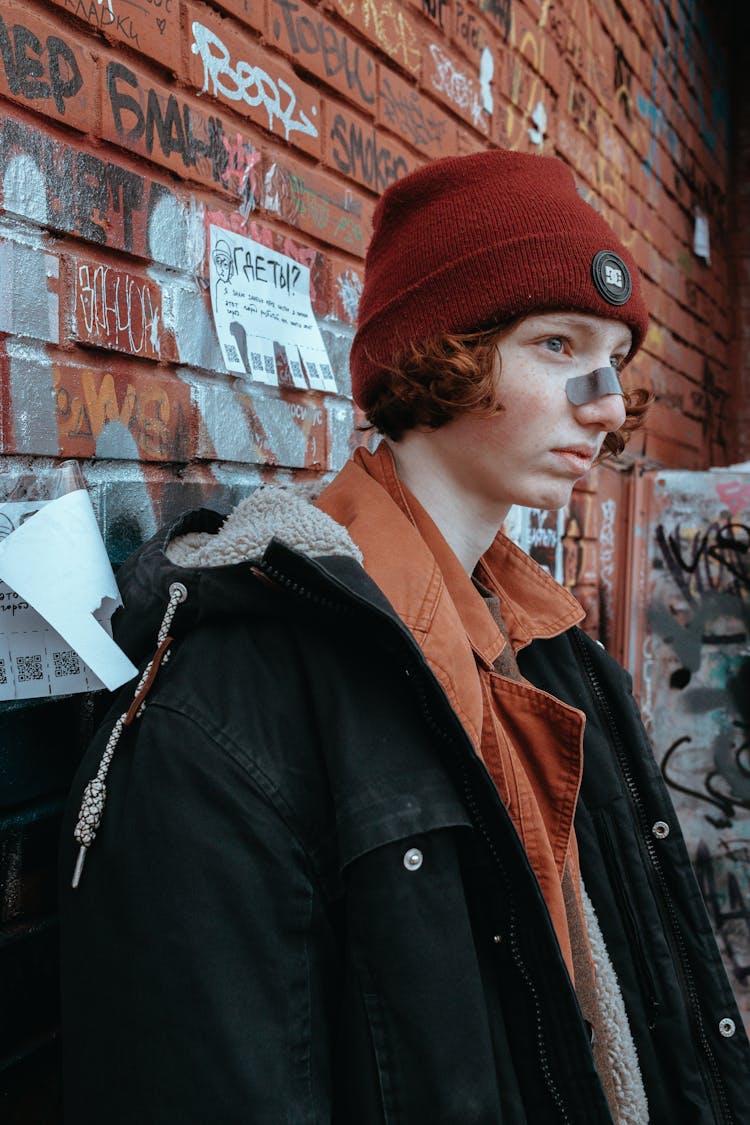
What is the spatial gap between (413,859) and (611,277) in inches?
34.5

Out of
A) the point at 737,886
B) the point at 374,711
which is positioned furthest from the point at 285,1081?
the point at 737,886

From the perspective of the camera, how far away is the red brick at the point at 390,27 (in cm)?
194

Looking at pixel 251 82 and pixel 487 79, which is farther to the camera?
pixel 487 79

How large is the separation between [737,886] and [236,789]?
2.61 metres

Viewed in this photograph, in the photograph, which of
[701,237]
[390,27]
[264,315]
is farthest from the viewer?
[701,237]

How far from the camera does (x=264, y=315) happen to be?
1688 mm

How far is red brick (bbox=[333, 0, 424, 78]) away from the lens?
1.94 m

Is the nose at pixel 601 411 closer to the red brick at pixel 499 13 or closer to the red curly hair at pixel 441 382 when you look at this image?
the red curly hair at pixel 441 382

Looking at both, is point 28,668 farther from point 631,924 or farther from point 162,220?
point 631,924

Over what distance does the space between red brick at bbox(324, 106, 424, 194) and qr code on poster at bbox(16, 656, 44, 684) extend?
1262 mm

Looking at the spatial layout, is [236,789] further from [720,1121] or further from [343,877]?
[720,1121]

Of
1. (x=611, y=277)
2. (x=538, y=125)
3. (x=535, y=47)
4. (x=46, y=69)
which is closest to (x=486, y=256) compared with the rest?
(x=611, y=277)

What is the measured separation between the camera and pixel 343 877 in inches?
36.7

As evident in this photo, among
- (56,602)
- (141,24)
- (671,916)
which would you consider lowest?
(671,916)
